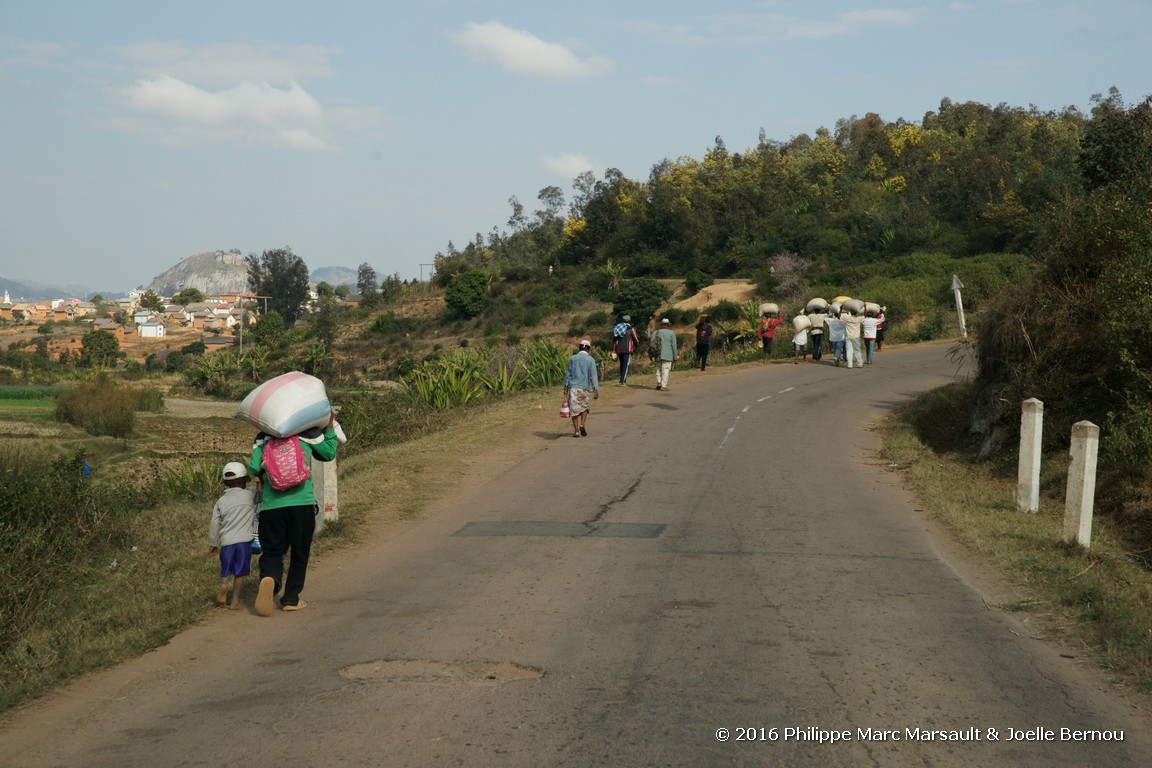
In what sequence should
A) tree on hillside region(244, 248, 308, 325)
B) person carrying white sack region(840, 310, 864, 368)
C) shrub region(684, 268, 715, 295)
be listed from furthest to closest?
tree on hillside region(244, 248, 308, 325) < shrub region(684, 268, 715, 295) < person carrying white sack region(840, 310, 864, 368)

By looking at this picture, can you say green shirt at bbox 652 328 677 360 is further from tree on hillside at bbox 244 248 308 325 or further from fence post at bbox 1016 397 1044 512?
tree on hillside at bbox 244 248 308 325

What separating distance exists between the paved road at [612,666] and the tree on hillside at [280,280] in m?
139

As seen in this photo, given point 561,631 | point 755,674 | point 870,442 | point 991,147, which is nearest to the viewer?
point 755,674

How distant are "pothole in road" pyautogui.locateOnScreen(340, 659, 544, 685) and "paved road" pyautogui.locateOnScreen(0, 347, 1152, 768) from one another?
0.02 m

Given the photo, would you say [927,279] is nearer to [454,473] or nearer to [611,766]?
[454,473]

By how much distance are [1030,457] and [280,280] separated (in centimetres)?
14107

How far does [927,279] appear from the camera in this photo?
52531 millimetres

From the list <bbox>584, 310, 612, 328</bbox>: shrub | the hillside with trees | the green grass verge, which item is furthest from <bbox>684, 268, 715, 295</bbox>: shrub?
the green grass verge

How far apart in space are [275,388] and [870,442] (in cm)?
1284

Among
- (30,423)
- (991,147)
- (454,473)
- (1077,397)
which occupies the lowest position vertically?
(30,423)

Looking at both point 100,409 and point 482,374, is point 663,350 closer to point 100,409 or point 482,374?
point 482,374

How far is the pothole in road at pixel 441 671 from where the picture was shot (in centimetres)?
621

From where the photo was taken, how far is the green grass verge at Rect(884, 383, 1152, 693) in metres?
7.12

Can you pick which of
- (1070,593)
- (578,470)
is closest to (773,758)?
(1070,593)
